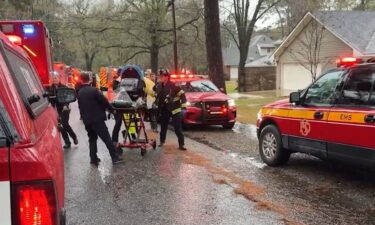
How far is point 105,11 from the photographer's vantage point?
39406 millimetres

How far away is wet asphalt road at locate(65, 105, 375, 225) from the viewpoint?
229 inches

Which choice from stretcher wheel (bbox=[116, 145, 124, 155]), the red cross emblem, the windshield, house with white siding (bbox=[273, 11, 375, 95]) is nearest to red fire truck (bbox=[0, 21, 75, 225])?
the red cross emblem

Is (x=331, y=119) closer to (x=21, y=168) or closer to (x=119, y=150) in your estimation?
(x=119, y=150)

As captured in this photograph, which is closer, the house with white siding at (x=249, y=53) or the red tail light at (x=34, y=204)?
the red tail light at (x=34, y=204)

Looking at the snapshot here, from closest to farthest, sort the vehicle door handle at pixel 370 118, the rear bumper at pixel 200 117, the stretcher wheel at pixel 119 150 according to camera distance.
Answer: the vehicle door handle at pixel 370 118 → the stretcher wheel at pixel 119 150 → the rear bumper at pixel 200 117

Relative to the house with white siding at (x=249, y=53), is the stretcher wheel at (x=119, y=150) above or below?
below

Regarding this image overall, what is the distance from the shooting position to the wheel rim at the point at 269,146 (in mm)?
8680

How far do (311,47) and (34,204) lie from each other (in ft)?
88.6

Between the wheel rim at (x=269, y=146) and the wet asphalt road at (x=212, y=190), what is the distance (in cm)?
24

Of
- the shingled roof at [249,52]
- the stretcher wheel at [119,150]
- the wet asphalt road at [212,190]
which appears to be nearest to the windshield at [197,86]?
the wet asphalt road at [212,190]

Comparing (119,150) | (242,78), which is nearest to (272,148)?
(119,150)

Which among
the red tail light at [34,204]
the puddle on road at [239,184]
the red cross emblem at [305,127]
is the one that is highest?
the red tail light at [34,204]

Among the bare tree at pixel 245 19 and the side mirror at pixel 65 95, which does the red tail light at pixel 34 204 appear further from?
the bare tree at pixel 245 19

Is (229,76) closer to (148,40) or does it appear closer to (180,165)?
(148,40)
